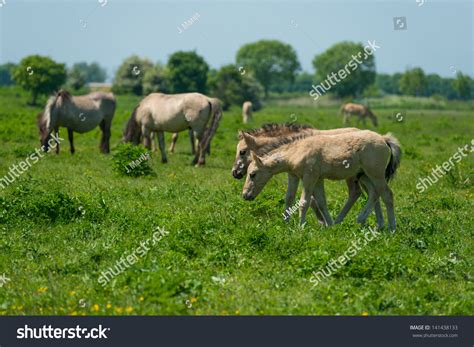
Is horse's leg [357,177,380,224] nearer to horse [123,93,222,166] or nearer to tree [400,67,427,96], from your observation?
horse [123,93,222,166]

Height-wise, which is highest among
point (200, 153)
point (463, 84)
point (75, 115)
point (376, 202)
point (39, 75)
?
point (376, 202)

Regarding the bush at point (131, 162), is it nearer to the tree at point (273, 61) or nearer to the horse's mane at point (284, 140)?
the horse's mane at point (284, 140)

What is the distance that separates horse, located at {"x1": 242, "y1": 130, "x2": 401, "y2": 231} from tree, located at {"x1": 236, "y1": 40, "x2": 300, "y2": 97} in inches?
4911

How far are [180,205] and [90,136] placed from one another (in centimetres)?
1844

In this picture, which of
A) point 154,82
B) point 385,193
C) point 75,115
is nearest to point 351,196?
point 385,193

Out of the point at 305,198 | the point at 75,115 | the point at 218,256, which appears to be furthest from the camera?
the point at 75,115

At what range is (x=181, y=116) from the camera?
21.7 meters

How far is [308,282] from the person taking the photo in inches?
339

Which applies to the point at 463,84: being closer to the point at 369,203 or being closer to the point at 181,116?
the point at 181,116

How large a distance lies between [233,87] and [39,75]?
22268 millimetres

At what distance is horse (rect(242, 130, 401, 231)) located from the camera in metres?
11.2

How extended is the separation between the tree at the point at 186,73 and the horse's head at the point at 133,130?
5866 cm

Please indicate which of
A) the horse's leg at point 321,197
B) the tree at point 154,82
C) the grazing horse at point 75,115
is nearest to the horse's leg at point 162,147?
the grazing horse at point 75,115
